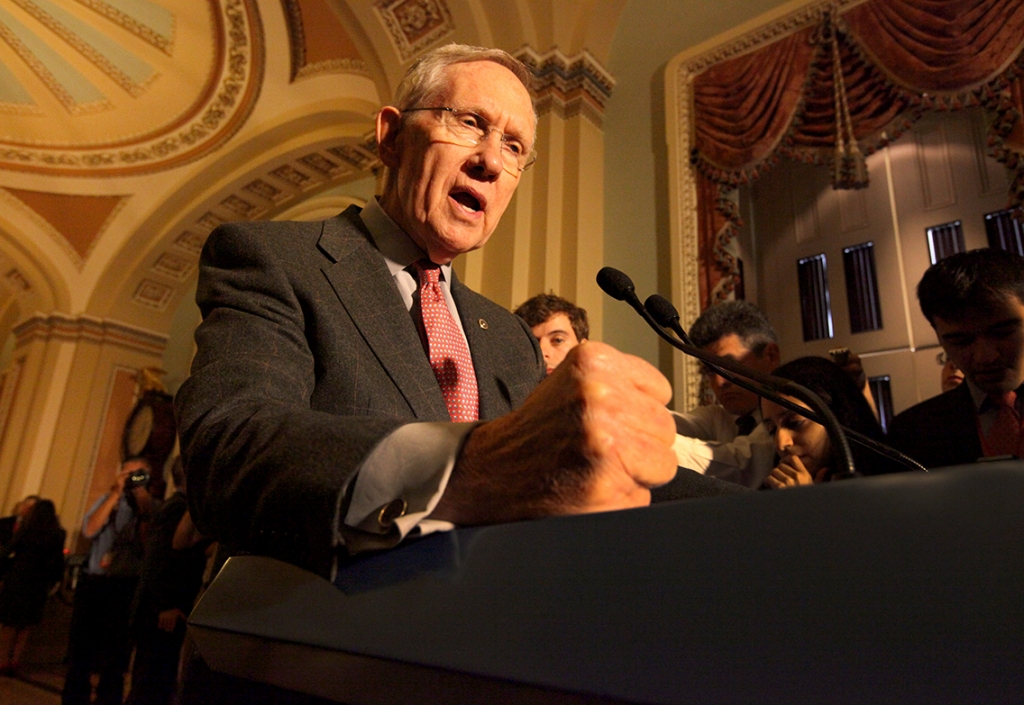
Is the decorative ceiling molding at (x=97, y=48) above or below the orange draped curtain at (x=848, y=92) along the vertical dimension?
above

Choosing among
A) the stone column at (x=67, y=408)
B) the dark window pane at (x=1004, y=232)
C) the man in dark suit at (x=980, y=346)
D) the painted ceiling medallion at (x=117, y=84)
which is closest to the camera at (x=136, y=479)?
the man in dark suit at (x=980, y=346)

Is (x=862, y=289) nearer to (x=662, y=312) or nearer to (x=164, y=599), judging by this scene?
(x=662, y=312)

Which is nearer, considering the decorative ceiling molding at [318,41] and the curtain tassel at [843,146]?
the curtain tassel at [843,146]

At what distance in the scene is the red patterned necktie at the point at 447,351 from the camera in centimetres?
85

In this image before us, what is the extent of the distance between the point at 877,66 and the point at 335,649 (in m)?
3.25

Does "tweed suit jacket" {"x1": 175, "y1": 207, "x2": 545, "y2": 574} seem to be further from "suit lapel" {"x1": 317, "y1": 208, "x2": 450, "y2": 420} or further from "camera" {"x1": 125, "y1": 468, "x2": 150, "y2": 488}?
"camera" {"x1": 125, "y1": 468, "x2": 150, "y2": 488}

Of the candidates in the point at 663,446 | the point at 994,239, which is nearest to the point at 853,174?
the point at 994,239

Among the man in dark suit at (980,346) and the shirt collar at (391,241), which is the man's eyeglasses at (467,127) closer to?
the shirt collar at (391,241)

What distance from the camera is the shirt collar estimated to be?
0.94m

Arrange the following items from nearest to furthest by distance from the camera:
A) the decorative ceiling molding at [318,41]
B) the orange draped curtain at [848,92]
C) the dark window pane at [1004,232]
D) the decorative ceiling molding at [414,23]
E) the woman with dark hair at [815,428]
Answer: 1. the woman with dark hair at [815,428]
2. the orange draped curtain at [848,92]
3. the dark window pane at [1004,232]
4. the decorative ceiling molding at [414,23]
5. the decorative ceiling molding at [318,41]

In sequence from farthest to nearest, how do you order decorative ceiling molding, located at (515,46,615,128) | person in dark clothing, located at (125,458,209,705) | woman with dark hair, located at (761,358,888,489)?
decorative ceiling molding, located at (515,46,615,128)
person in dark clothing, located at (125,458,209,705)
woman with dark hair, located at (761,358,888,489)

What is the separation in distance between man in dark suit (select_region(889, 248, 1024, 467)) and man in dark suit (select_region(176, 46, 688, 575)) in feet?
3.37

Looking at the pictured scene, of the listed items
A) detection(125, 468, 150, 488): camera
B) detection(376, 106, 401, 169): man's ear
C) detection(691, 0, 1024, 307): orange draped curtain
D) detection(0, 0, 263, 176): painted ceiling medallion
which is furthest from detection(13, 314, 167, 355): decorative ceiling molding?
detection(376, 106, 401, 169): man's ear

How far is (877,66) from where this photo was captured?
9.23 ft
